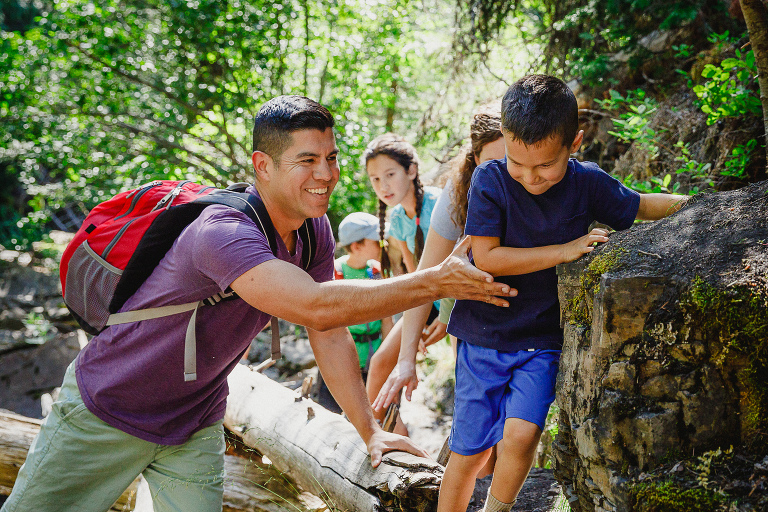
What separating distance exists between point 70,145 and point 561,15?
6.99 metres

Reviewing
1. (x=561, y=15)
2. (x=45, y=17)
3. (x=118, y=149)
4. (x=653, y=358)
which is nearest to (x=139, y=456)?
(x=653, y=358)

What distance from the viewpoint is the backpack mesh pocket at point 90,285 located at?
93.3 inches

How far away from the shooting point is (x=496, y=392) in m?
2.41

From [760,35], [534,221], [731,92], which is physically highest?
[760,35]

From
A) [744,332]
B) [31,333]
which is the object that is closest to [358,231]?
[744,332]

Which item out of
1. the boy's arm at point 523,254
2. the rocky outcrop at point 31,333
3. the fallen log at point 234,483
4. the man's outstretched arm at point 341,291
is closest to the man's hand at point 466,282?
the man's outstretched arm at point 341,291

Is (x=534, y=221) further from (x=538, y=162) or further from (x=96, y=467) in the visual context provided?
(x=96, y=467)

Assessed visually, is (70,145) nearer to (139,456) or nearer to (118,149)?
(118,149)

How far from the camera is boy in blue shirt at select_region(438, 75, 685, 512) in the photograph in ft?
7.18

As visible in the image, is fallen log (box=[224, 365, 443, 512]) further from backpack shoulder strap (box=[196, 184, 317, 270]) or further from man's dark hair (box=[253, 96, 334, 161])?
man's dark hair (box=[253, 96, 334, 161])

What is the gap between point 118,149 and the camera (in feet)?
26.8

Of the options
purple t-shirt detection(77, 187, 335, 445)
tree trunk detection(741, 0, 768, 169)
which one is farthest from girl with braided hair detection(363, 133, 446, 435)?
tree trunk detection(741, 0, 768, 169)

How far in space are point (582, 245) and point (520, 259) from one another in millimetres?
241

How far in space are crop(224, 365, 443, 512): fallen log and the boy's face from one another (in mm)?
1485
